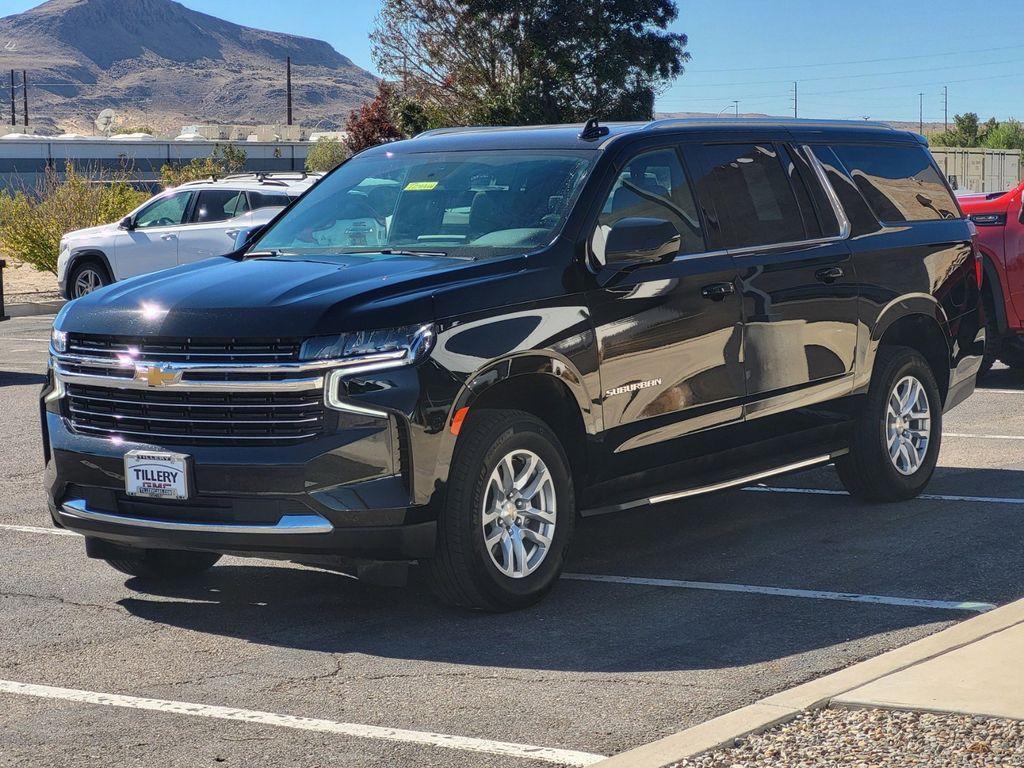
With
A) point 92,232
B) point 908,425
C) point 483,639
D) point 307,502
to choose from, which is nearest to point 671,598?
point 483,639

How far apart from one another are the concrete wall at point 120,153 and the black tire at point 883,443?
65.3 meters

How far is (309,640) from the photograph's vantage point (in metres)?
6.33

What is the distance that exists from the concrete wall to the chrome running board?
2594 inches

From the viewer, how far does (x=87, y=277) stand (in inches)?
884

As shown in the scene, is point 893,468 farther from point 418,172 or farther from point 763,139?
point 418,172

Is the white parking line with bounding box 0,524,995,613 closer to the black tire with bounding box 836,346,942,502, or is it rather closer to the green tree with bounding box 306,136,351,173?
the black tire with bounding box 836,346,942,502

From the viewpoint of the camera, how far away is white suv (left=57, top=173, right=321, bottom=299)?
21.2 m

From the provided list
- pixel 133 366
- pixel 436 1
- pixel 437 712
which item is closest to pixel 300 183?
pixel 133 366

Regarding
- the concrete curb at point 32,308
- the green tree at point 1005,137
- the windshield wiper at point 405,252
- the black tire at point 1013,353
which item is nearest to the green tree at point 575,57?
the concrete curb at point 32,308

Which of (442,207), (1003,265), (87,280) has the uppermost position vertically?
(442,207)

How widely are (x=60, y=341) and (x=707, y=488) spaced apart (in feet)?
10.0

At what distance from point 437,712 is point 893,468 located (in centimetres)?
432

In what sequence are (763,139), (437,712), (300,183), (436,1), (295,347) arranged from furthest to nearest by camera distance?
(436,1) → (300,183) → (763,139) → (295,347) → (437,712)

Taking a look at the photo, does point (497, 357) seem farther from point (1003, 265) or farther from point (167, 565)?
point (1003, 265)
